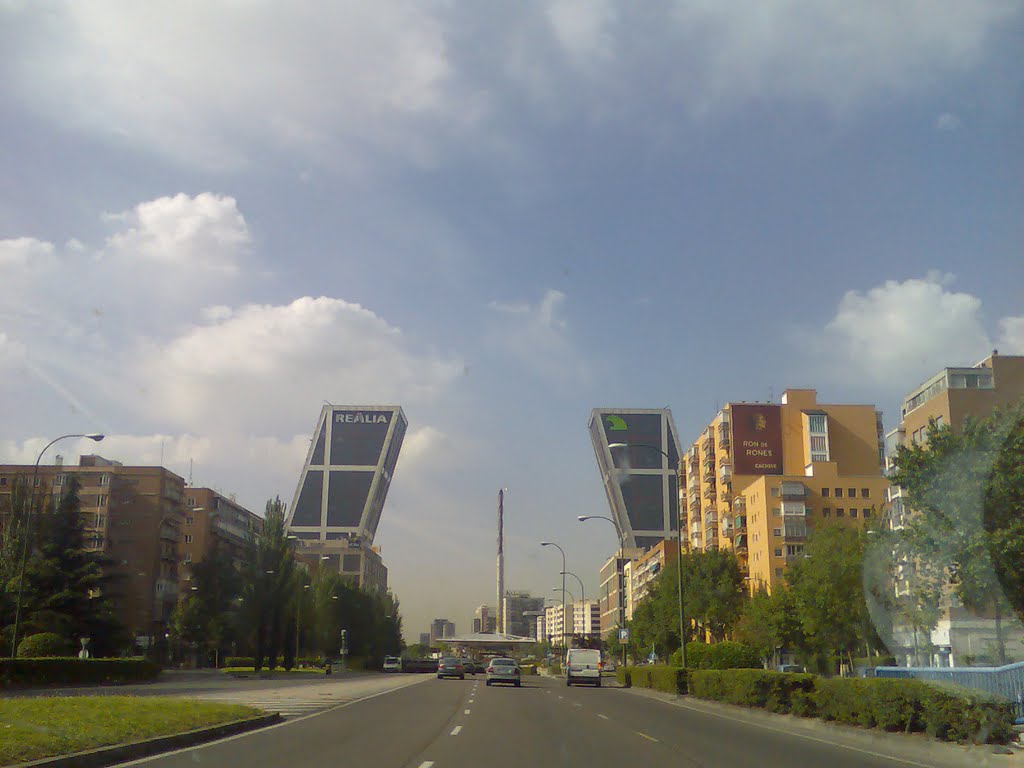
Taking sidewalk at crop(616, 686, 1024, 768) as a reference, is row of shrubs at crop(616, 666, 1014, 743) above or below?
above

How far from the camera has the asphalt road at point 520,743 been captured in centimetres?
1380

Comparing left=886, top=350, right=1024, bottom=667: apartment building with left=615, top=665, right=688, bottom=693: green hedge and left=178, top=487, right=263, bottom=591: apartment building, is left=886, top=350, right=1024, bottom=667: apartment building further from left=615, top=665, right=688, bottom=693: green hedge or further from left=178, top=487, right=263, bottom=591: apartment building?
left=178, top=487, right=263, bottom=591: apartment building

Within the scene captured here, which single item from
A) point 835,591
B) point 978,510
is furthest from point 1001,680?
point 835,591

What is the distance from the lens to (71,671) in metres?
38.2

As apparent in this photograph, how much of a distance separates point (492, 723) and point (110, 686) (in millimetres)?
24582

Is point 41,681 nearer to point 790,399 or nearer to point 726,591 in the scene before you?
point 726,591

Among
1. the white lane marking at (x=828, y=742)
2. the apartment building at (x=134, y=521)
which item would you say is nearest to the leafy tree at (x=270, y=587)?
the apartment building at (x=134, y=521)

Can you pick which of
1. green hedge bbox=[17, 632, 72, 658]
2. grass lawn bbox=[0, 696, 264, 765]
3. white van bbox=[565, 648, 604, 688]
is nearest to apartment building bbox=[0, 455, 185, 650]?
green hedge bbox=[17, 632, 72, 658]

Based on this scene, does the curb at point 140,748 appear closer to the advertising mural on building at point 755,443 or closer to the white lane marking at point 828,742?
the white lane marking at point 828,742

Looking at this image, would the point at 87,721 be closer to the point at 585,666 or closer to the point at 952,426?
the point at 585,666

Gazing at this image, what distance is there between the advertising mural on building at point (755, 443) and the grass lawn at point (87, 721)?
104 m

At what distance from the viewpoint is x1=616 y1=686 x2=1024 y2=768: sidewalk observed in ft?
46.9

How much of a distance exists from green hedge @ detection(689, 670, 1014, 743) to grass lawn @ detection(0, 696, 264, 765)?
500 inches

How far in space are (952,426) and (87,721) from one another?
51288 mm
